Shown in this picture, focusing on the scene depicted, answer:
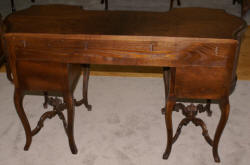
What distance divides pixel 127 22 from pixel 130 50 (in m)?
0.44

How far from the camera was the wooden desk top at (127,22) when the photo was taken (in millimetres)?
2309

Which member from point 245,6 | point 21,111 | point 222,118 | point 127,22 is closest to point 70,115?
point 21,111

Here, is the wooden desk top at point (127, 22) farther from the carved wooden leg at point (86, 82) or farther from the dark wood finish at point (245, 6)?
the dark wood finish at point (245, 6)

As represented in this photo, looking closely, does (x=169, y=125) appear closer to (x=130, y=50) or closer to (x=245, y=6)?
(x=130, y=50)

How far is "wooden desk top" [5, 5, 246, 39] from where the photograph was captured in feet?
7.57

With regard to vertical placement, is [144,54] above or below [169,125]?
Result: above

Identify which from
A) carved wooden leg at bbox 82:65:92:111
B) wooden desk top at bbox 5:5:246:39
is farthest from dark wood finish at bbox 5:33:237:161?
carved wooden leg at bbox 82:65:92:111

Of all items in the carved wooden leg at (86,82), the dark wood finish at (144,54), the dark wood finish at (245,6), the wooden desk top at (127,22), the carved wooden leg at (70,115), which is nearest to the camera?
the dark wood finish at (144,54)

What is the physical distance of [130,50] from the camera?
216cm

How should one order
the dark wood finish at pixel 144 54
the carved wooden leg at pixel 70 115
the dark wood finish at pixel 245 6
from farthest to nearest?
1. the dark wood finish at pixel 245 6
2. the carved wooden leg at pixel 70 115
3. the dark wood finish at pixel 144 54

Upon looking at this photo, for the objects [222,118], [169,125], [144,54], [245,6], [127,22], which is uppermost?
[127,22]

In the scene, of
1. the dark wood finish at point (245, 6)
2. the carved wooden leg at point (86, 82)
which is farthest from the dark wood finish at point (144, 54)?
the dark wood finish at point (245, 6)

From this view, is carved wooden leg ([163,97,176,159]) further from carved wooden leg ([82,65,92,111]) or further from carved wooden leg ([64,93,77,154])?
carved wooden leg ([82,65,92,111])

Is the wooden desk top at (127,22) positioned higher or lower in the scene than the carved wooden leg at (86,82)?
higher
